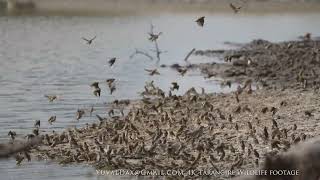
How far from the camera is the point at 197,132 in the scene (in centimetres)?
1217

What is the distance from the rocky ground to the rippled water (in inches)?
31.7

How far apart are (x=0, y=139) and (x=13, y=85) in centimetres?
920

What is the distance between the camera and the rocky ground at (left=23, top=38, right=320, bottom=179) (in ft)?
36.4

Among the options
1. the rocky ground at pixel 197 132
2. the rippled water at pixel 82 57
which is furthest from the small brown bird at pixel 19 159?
the rocky ground at pixel 197 132

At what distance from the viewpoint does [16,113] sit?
1727cm

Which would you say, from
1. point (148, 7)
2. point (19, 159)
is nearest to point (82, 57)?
point (19, 159)

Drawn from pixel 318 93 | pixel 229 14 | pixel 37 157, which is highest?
pixel 229 14

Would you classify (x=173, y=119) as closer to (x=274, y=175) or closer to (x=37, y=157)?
(x=37, y=157)

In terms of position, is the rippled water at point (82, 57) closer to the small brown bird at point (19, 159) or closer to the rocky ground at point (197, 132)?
the small brown bird at point (19, 159)

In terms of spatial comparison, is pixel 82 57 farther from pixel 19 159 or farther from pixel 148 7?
pixel 148 7

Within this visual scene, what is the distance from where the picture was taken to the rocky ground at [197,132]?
436 inches

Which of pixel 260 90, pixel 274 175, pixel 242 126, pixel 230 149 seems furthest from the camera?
pixel 260 90

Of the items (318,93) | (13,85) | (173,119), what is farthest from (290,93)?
(13,85)

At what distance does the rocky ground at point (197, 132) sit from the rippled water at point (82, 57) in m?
0.80
